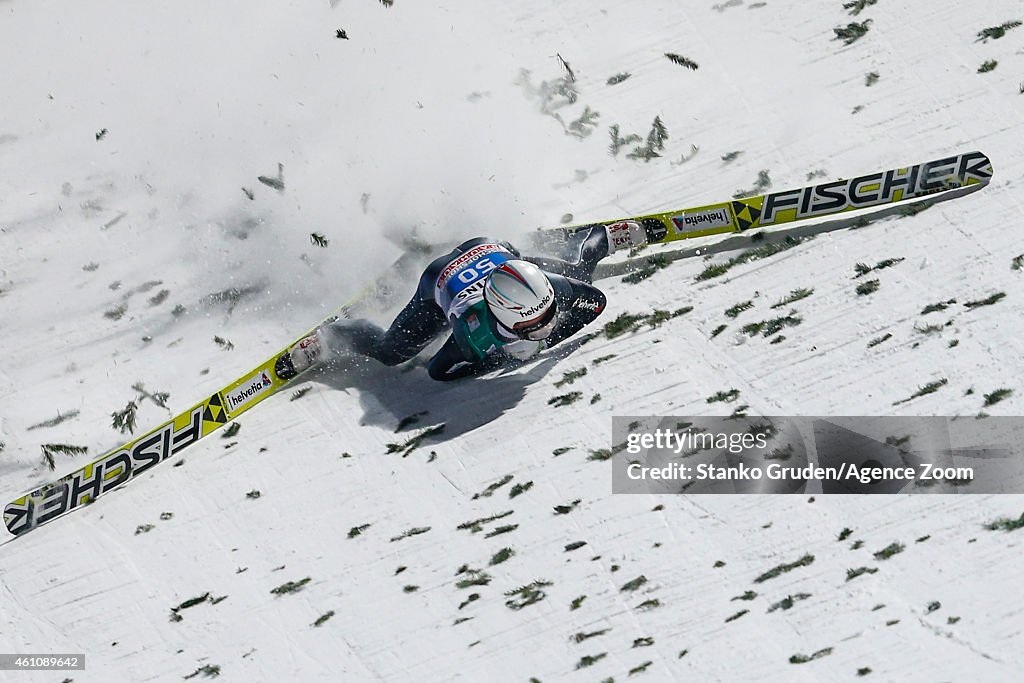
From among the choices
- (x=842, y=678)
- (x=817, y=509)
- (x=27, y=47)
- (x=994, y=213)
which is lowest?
(x=842, y=678)

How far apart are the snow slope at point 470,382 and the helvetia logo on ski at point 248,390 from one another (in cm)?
22

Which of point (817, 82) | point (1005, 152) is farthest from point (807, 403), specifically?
point (817, 82)

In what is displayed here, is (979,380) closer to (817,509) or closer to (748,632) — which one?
(817,509)

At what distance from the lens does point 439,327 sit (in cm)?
1535

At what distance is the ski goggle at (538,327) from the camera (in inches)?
559

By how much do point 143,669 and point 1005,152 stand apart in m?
12.4

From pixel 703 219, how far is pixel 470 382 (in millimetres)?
3651

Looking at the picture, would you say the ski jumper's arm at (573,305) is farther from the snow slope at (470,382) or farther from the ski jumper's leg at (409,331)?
the ski jumper's leg at (409,331)

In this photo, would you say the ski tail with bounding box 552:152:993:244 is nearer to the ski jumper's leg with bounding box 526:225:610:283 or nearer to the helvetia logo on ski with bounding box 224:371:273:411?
the ski jumper's leg with bounding box 526:225:610:283

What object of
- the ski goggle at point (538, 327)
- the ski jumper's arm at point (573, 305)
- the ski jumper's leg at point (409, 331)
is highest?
the ski jumper's leg at point (409, 331)

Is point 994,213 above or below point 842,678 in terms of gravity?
above

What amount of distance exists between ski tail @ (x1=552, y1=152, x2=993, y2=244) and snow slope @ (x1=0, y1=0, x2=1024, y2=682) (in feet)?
1.08

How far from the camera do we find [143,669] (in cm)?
1330

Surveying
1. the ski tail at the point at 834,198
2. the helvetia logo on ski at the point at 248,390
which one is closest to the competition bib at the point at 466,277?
the ski tail at the point at 834,198
